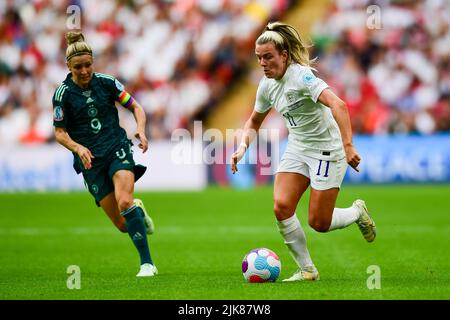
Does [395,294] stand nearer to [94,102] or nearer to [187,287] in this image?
[187,287]

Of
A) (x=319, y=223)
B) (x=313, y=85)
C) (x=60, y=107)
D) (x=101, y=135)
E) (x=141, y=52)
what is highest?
(x=141, y=52)

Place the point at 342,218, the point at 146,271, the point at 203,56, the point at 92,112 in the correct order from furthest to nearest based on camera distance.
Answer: the point at 203,56 < the point at 92,112 < the point at 146,271 < the point at 342,218

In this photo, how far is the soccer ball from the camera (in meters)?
8.78

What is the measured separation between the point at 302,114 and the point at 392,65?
49.9ft

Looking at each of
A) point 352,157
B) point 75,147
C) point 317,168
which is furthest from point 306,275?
point 75,147

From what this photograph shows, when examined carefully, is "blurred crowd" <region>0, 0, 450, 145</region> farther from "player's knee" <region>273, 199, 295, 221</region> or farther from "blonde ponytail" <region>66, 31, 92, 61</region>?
"player's knee" <region>273, 199, 295, 221</region>

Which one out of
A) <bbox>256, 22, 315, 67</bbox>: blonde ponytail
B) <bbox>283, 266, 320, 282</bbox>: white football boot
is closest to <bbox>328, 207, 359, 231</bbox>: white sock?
<bbox>283, 266, 320, 282</bbox>: white football boot

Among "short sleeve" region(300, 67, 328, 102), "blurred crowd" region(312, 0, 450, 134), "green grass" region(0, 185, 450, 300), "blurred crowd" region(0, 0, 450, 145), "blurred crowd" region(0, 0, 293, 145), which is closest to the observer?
"green grass" region(0, 185, 450, 300)

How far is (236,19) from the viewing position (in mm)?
25312

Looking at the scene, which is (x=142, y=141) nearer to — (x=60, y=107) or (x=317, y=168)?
(x=60, y=107)

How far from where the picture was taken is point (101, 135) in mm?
9797

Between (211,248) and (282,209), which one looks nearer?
(282,209)
